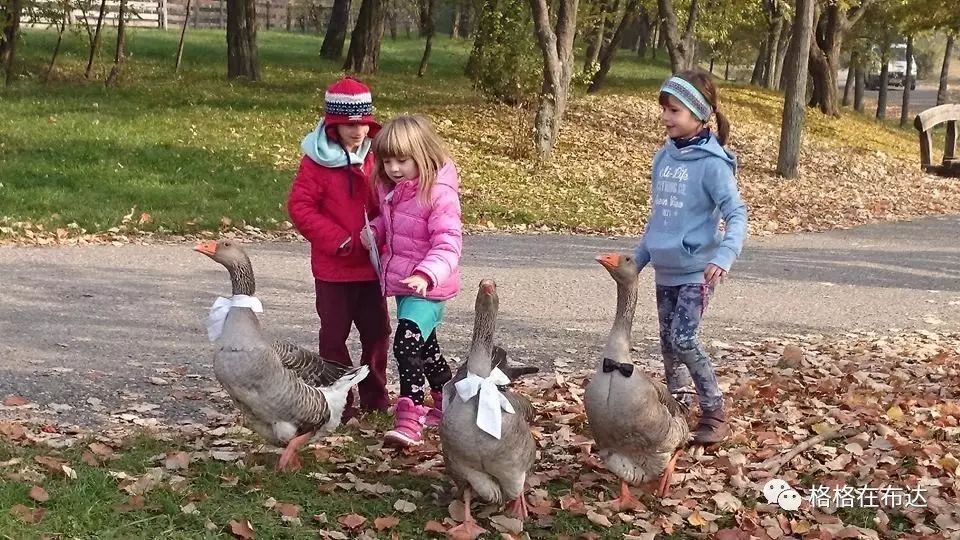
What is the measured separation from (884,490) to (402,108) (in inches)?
710

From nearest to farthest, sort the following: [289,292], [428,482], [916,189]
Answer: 1. [428,482]
2. [289,292]
3. [916,189]

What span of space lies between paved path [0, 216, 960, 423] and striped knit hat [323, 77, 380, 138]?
2076 millimetres

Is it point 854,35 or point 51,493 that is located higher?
point 854,35

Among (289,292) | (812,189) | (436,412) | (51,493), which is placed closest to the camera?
(51,493)

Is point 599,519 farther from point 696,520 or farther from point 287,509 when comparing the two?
point 287,509

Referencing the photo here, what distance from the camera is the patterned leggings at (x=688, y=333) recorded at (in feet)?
18.8

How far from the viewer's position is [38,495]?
4738 millimetres

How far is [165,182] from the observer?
1453 centimetres

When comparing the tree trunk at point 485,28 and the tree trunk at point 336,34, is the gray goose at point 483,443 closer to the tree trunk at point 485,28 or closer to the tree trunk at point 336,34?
the tree trunk at point 485,28

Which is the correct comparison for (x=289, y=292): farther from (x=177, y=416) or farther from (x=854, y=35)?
(x=854, y=35)

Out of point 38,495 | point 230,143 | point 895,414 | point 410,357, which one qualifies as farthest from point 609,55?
point 38,495

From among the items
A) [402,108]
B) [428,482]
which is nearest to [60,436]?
[428,482]

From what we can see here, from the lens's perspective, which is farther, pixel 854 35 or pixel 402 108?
pixel 854 35

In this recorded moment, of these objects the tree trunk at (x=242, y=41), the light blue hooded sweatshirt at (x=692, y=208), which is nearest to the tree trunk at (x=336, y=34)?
the tree trunk at (x=242, y=41)
